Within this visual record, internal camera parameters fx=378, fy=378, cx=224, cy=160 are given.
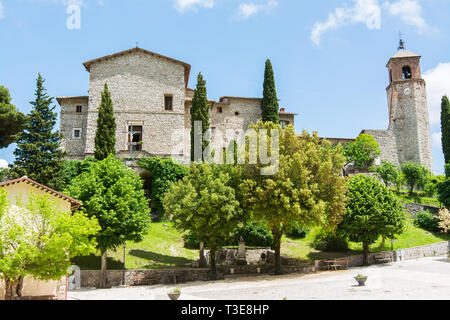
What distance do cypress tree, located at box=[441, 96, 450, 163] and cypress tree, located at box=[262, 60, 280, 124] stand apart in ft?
81.5

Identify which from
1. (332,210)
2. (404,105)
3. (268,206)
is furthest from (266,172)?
→ (404,105)

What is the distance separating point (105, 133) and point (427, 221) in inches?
1312

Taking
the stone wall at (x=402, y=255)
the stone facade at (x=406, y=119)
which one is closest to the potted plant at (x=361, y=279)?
the stone wall at (x=402, y=255)

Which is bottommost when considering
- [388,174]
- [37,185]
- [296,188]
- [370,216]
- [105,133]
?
[370,216]

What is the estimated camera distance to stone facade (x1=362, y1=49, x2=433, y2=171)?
59594 mm

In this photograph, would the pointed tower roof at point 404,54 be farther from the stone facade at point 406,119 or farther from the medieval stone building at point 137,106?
the medieval stone building at point 137,106

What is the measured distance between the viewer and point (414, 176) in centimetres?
5088

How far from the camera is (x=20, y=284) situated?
656 inches

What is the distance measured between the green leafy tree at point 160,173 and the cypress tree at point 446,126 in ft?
126

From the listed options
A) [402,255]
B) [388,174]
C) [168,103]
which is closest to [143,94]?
[168,103]

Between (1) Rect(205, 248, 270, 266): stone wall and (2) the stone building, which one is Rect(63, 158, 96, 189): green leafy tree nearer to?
(2) the stone building

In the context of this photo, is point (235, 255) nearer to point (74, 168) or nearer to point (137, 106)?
point (74, 168)
